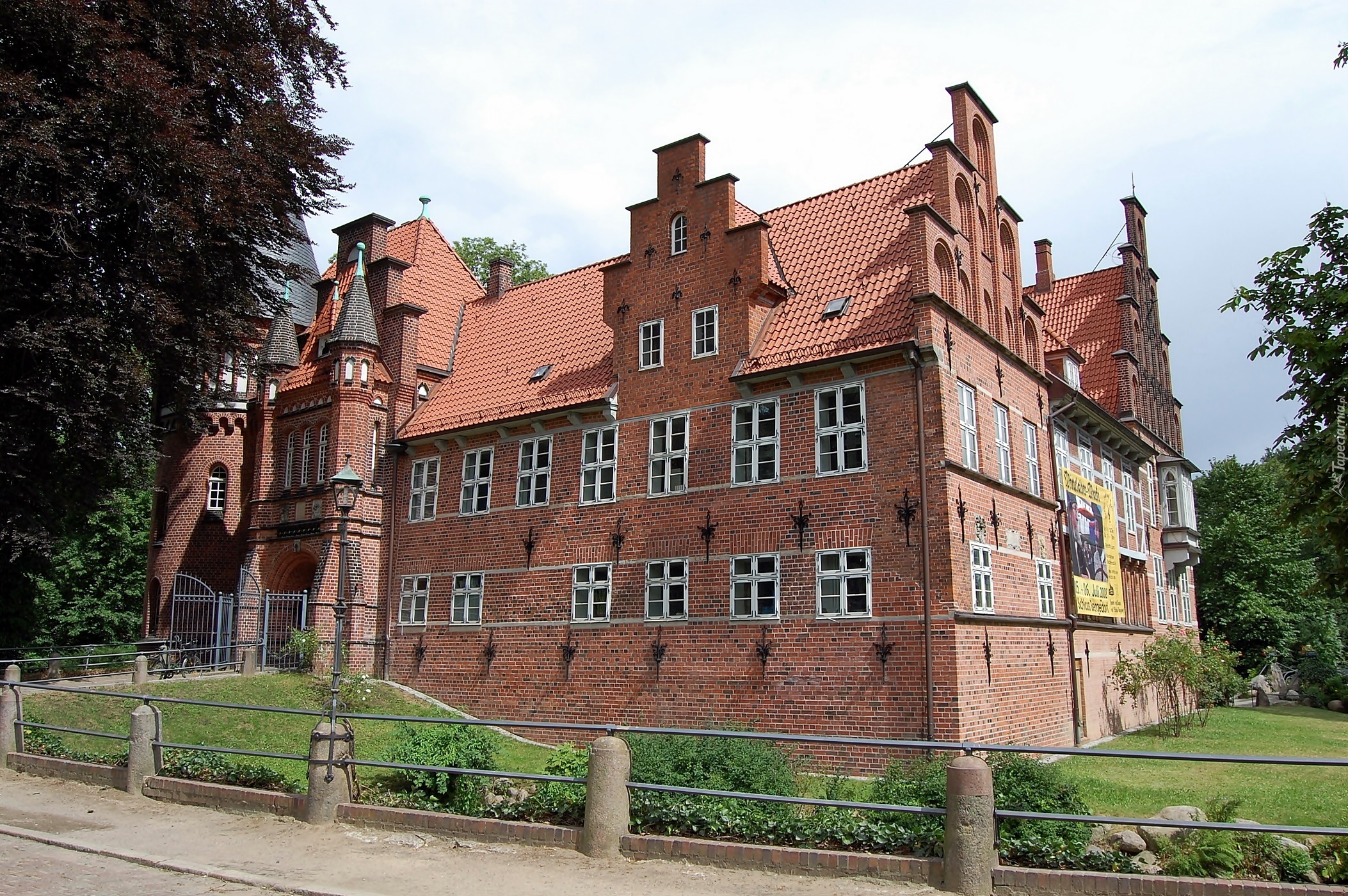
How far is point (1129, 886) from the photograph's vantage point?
7195mm

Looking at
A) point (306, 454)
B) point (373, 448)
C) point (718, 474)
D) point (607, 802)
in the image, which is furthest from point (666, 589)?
point (306, 454)

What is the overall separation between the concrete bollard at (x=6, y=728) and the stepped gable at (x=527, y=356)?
10.7m

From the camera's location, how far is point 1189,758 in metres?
6.80

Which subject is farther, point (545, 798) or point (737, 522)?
point (737, 522)

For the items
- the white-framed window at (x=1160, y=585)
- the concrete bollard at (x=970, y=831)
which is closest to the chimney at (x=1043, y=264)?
the white-framed window at (x=1160, y=585)

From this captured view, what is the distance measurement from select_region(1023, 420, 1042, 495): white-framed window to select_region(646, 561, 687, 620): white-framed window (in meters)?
7.09

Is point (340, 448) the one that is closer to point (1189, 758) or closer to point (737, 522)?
point (737, 522)

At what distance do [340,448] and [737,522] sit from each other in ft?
36.7

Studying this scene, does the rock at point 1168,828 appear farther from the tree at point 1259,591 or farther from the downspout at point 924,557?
the tree at point 1259,591

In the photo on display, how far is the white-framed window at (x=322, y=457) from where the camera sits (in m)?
24.9

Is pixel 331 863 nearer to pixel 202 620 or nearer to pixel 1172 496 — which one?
pixel 202 620

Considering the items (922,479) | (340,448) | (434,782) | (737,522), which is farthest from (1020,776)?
(340,448)

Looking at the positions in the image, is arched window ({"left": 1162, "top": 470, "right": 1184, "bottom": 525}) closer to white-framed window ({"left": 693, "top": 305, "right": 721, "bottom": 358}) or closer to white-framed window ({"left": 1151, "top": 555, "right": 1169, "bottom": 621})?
white-framed window ({"left": 1151, "top": 555, "right": 1169, "bottom": 621})

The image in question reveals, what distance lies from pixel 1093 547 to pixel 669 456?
1005cm
